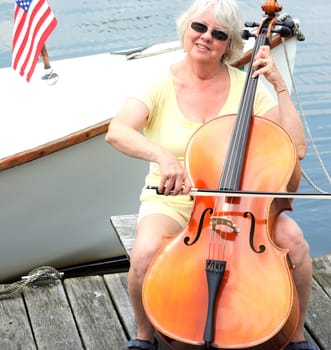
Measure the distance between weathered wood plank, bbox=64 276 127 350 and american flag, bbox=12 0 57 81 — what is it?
1.22m

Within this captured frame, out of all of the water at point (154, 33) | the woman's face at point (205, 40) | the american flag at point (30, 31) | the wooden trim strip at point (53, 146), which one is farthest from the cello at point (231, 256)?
the water at point (154, 33)

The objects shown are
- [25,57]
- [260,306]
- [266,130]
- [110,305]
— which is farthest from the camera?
[25,57]

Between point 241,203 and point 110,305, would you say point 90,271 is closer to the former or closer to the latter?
point 110,305

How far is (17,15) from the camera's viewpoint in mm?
3520

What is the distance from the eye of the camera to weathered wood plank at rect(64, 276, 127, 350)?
2.38 metres

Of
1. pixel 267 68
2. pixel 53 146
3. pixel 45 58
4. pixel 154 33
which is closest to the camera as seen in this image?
pixel 267 68

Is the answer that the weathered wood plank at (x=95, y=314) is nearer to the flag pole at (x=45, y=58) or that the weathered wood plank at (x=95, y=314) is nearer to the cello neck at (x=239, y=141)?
the cello neck at (x=239, y=141)

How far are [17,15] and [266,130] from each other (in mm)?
1797

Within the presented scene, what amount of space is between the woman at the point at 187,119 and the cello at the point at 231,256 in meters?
0.09

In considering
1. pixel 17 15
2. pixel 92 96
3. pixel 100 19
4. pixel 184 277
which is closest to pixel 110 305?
pixel 184 277

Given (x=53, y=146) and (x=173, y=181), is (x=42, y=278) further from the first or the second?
(x=173, y=181)

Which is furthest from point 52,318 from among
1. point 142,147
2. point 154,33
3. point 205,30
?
point 154,33

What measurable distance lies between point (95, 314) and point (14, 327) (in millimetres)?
273

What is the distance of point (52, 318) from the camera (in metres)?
2.49
